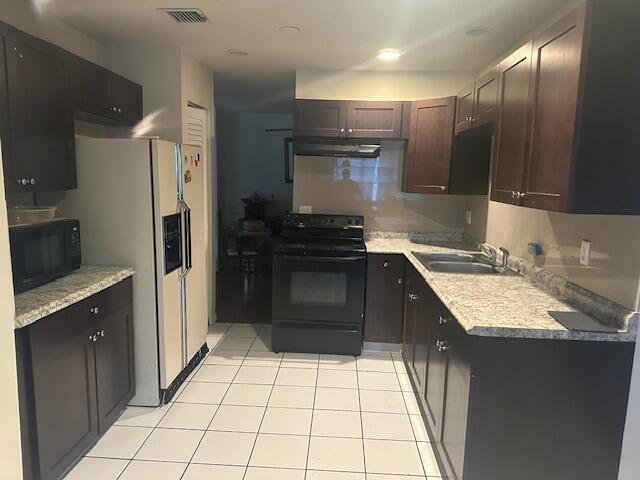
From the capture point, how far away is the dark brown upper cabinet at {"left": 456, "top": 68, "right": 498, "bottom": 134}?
250 cm

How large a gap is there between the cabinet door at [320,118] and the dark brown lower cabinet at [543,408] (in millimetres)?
2532

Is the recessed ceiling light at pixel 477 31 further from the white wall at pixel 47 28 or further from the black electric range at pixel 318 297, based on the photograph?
the white wall at pixel 47 28

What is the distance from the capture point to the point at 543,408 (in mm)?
1738

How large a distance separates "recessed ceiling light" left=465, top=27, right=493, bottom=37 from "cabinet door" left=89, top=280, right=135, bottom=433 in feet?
8.77

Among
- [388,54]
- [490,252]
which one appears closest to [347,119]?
[388,54]

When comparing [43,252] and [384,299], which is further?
[384,299]

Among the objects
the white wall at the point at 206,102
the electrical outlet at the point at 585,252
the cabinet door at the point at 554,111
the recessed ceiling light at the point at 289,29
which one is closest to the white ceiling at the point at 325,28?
the recessed ceiling light at the point at 289,29

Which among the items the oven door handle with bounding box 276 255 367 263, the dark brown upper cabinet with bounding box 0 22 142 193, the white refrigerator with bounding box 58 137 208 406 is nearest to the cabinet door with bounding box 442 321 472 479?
the oven door handle with bounding box 276 255 367 263

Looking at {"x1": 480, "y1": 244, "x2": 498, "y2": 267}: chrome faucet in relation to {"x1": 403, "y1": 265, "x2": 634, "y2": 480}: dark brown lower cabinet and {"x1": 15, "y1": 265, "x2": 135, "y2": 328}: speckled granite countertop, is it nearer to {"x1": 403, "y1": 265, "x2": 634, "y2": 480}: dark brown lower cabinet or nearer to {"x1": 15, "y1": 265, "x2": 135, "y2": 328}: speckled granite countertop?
{"x1": 403, "y1": 265, "x2": 634, "y2": 480}: dark brown lower cabinet

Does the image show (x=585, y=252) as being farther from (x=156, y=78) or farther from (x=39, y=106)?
(x=156, y=78)

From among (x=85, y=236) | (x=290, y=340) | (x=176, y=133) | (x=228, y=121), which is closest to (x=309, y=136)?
(x=176, y=133)

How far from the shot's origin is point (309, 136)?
12.7ft

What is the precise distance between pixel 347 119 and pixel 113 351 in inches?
101

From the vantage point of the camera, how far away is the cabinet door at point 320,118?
151 inches
